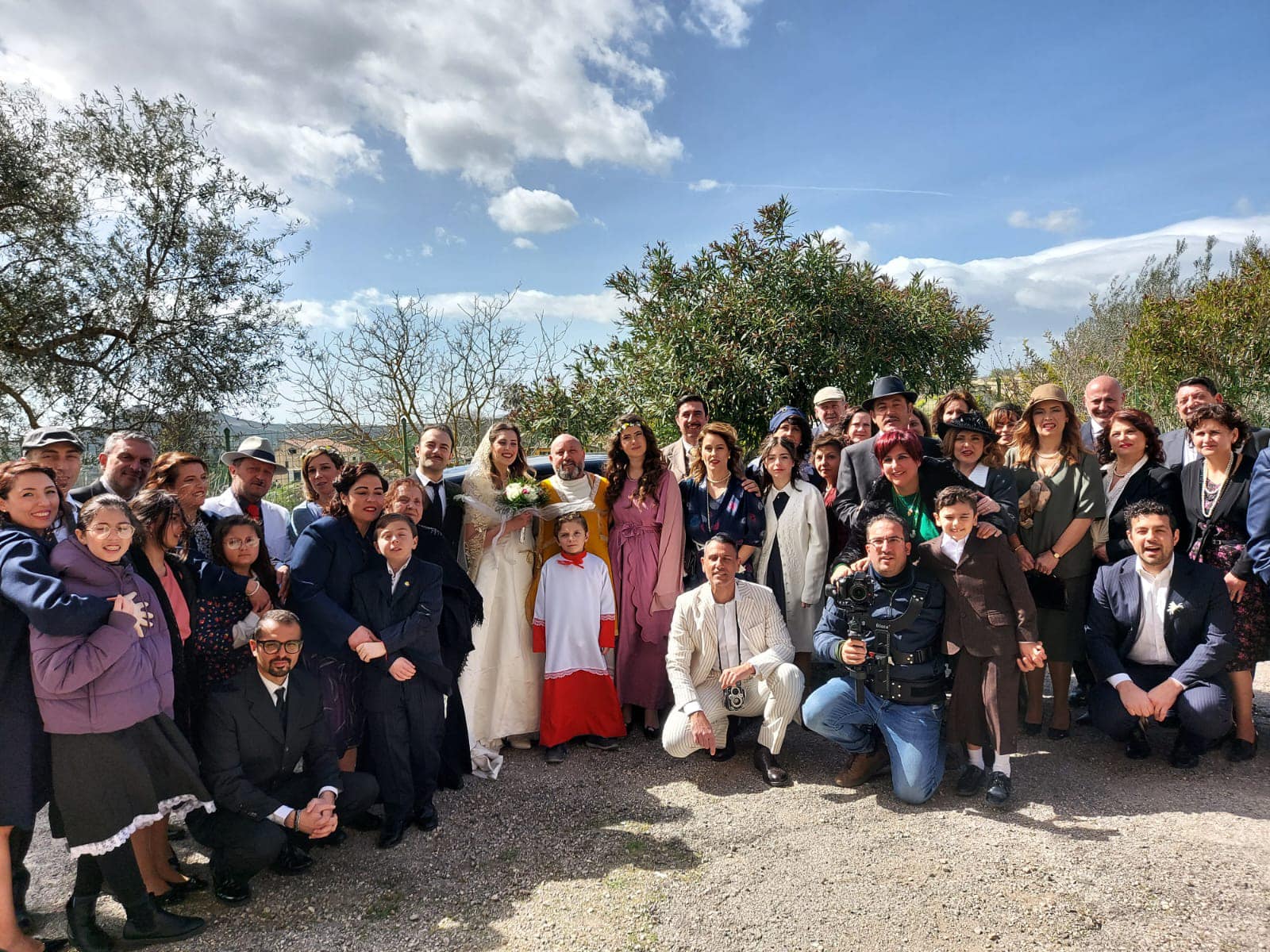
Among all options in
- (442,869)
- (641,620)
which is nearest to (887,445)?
(641,620)

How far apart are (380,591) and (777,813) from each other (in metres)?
2.36

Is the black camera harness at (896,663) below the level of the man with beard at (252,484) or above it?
below

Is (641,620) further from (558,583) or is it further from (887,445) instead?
(887,445)

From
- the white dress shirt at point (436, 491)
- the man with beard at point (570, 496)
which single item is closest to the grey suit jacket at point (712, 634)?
the man with beard at point (570, 496)

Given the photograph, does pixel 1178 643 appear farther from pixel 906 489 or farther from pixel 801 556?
pixel 801 556

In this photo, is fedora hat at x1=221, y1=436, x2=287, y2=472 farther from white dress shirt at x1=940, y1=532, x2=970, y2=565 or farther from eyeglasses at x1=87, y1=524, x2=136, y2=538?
white dress shirt at x1=940, y1=532, x2=970, y2=565

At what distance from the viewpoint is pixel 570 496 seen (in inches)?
199

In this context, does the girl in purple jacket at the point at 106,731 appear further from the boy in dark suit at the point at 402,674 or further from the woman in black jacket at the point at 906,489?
the woman in black jacket at the point at 906,489

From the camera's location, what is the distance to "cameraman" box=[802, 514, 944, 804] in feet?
13.4

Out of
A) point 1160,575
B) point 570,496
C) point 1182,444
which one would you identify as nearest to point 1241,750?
point 1160,575

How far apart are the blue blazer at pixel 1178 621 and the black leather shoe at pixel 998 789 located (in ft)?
3.17

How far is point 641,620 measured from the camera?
200 inches

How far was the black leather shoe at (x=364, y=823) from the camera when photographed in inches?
150

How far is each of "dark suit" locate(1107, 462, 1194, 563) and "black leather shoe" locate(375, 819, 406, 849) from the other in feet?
14.5
